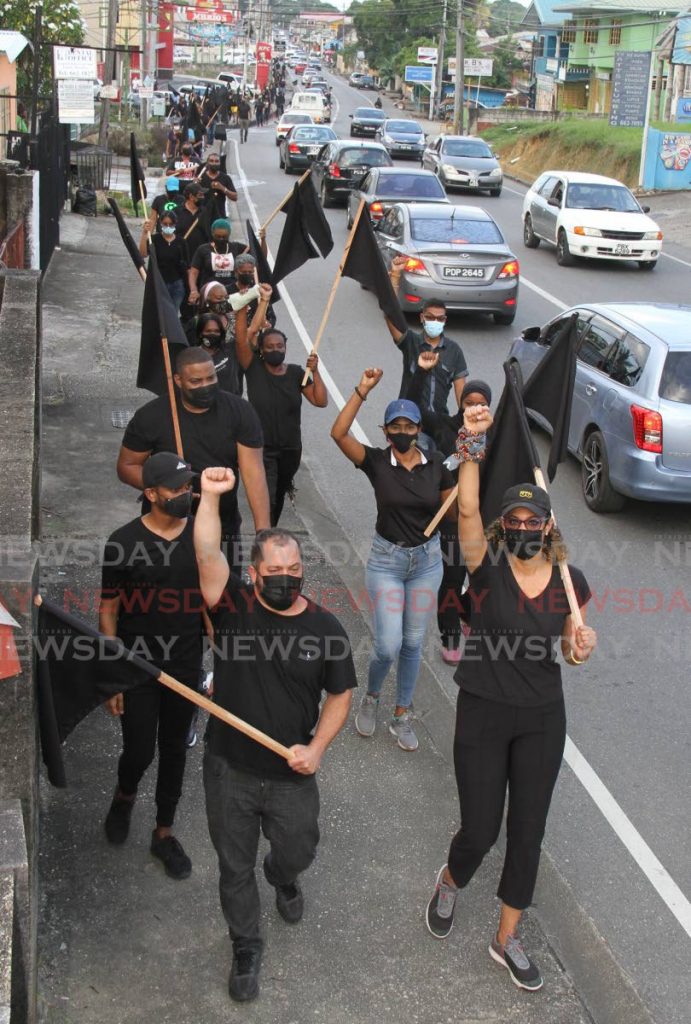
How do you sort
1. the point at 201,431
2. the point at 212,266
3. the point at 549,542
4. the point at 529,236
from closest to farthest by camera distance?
the point at 549,542 → the point at 201,431 → the point at 212,266 → the point at 529,236

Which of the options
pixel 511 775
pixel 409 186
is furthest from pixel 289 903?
pixel 409 186

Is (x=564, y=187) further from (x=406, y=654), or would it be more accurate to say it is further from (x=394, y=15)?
(x=394, y=15)

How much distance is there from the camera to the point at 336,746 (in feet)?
22.0

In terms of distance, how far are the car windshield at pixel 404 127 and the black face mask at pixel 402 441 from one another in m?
43.1

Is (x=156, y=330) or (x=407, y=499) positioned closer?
(x=407, y=499)

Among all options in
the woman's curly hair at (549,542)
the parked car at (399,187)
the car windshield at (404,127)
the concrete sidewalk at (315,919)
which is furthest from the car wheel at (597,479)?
the car windshield at (404,127)

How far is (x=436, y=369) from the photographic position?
28.8 ft

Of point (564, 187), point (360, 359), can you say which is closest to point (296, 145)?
point (564, 187)

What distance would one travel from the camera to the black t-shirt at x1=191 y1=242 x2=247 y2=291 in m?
12.6

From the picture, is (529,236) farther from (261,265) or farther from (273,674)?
(273,674)

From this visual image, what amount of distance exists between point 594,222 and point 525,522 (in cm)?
2099

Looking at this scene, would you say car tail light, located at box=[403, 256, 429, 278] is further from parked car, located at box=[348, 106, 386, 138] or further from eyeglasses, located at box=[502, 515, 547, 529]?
parked car, located at box=[348, 106, 386, 138]

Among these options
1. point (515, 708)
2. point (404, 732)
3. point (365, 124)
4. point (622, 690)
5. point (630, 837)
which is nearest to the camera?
point (515, 708)

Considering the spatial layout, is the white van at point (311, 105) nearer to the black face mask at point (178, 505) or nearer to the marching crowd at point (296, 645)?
the marching crowd at point (296, 645)
